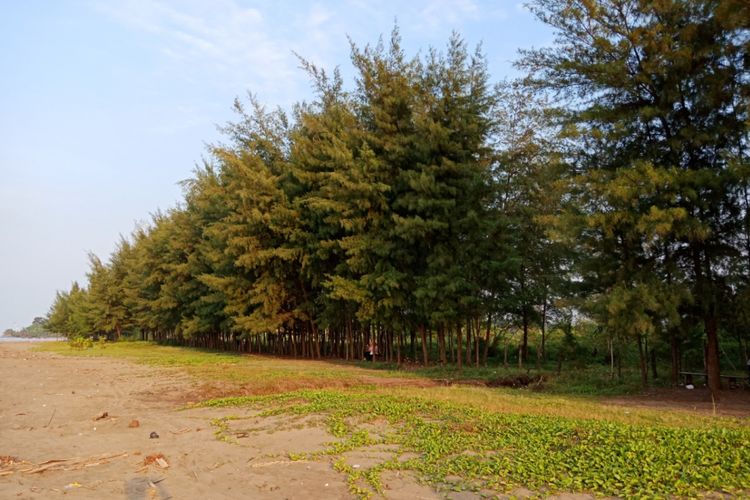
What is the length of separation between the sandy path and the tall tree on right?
7225 millimetres

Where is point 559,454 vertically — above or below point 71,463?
above

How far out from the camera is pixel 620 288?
10531 mm

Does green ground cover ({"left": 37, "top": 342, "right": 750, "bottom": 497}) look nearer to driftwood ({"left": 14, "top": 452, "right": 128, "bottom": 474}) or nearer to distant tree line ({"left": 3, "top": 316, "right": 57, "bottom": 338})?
driftwood ({"left": 14, "top": 452, "right": 128, "bottom": 474})

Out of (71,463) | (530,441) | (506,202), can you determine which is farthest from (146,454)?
(506,202)

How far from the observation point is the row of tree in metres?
10.5

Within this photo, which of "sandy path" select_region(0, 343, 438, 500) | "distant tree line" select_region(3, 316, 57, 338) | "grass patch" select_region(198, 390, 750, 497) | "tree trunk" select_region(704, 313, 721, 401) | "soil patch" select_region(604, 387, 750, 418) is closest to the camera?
"grass patch" select_region(198, 390, 750, 497)

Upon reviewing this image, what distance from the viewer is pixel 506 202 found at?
17375 millimetres

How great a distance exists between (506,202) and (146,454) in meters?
13.5

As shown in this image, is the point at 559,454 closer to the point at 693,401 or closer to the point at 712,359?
the point at 693,401

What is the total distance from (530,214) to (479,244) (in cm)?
193

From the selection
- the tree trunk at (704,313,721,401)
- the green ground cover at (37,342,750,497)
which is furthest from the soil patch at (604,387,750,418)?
the green ground cover at (37,342,750,497)

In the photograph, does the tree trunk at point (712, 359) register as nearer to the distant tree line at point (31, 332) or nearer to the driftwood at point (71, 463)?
the driftwood at point (71, 463)

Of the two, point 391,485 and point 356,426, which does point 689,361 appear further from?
point 391,485

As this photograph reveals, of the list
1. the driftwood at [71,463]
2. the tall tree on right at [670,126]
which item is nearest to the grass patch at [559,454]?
the driftwood at [71,463]
